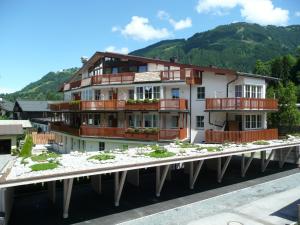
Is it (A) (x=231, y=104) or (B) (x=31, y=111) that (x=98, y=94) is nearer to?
(A) (x=231, y=104)

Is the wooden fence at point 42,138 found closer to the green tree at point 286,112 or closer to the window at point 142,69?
the window at point 142,69

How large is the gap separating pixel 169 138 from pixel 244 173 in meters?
7.80

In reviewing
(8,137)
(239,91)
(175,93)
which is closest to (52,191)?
(175,93)

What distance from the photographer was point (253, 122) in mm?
35156

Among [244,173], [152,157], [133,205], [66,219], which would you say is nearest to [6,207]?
[66,219]

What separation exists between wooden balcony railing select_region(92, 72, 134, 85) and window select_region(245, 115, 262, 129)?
13.1 meters

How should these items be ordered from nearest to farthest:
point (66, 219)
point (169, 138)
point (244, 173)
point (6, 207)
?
point (6, 207)
point (66, 219)
point (244, 173)
point (169, 138)

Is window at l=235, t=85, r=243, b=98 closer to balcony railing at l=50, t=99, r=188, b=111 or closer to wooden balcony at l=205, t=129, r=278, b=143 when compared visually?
wooden balcony at l=205, t=129, r=278, b=143

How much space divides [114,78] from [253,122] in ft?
52.3

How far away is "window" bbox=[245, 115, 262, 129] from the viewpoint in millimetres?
34500

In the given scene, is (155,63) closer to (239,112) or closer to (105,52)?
(105,52)

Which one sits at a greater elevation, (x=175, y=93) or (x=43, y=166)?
(x=175, y=93)

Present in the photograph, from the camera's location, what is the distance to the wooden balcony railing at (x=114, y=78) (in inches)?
1413

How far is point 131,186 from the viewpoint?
25719 mm
